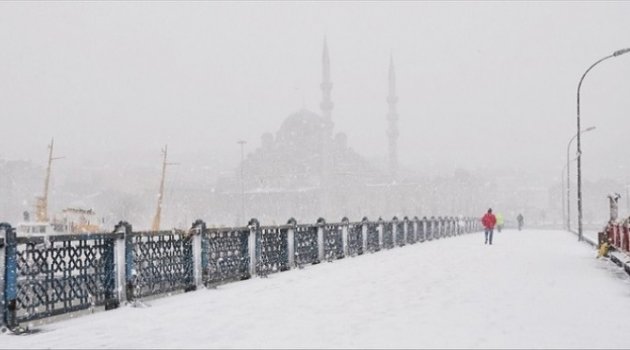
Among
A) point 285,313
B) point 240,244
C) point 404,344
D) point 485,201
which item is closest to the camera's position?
point 404,344

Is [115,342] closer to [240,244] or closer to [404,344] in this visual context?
[404,344]

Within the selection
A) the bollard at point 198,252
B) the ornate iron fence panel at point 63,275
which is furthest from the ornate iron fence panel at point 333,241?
the ornate iron fence panel at point 63,275

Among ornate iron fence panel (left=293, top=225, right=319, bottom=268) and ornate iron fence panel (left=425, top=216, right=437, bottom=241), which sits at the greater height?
ornate iron fence panel (left=293, top=225, right=319, bottom=268)

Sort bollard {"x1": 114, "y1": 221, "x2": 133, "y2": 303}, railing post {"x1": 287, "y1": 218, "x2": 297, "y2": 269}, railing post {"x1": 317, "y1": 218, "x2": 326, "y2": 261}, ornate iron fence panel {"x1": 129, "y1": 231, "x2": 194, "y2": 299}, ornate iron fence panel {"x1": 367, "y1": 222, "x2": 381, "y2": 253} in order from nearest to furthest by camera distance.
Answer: bollard {"x1": 114, "y1": 221, "x2": 133, "y2": 303} → ornate iron fence panel {"x1": 129, "y1": 231, "x2": 194, "y2": 299} → railing post {"x1": 287, "y1": 218, "x2": 297, "y2": 269} → railing post {"x1": 317, "y1": 218, "x2": 326, "y2": 261} → ornate iron fence panel {"x1": 367, "y1": 222, "x2": 381, "y2": 253}

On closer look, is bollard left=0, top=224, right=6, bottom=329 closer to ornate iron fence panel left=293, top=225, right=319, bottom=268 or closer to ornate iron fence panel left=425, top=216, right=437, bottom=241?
ornate iron fence panel left=293, top=225, right=319, bottom=268

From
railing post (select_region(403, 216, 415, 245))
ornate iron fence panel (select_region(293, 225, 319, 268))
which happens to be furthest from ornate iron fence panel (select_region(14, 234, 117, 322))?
railing post (select_region(403, 216, 415, 245))

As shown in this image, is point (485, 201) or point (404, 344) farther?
point (485, 201)

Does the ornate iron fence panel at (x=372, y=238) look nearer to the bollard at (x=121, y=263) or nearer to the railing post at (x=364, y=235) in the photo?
the railing post at (x=364, y=235)

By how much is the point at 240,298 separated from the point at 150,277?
158 centimetres

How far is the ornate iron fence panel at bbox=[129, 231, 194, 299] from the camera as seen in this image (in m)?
11.4

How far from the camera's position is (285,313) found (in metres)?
9.45

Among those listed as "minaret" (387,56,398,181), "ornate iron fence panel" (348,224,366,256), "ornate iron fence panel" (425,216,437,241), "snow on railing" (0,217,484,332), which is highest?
"minaret" (387,56,398,181)

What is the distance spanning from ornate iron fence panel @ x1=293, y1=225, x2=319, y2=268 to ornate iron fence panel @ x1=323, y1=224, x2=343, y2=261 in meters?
1.02

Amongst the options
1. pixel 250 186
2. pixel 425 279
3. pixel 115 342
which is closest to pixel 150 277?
pixel 115 342
